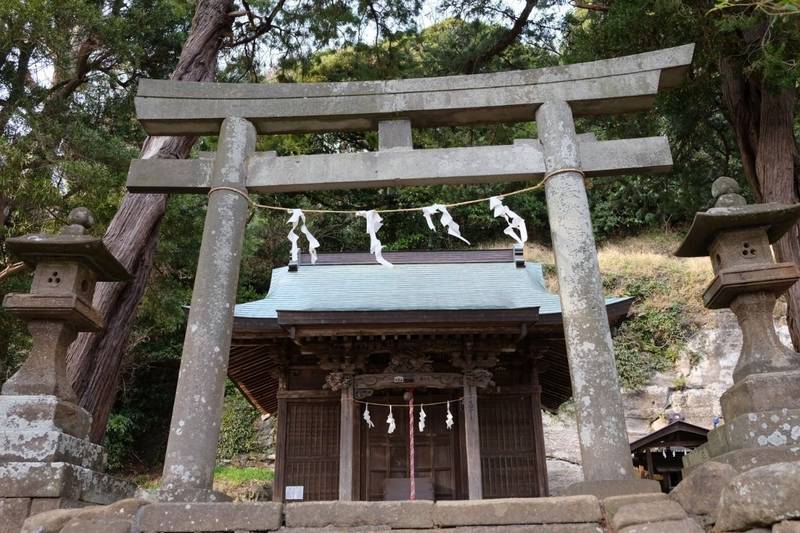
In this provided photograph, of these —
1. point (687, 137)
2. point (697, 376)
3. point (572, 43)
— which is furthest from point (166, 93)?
point (697, 376)

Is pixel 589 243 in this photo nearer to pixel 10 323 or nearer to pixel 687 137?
pixel 687 137

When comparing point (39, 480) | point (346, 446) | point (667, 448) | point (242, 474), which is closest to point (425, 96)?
point (39, 480)

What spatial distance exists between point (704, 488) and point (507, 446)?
588cm

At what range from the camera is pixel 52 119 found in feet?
30.7

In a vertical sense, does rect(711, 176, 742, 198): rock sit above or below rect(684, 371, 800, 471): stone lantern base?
above

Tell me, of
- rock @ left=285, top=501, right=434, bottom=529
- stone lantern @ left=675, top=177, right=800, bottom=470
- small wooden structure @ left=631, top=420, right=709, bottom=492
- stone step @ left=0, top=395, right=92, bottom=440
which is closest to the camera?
rock @ left=285, top=501, right=434, bottom=529

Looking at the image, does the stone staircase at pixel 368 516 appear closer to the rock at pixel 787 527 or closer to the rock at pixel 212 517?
the rock at pixel 212 517

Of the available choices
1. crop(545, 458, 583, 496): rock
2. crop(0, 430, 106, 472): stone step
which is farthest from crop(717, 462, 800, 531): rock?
crop(545, 458, 583, 496): rock

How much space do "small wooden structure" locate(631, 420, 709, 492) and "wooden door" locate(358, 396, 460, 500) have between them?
5260 mm

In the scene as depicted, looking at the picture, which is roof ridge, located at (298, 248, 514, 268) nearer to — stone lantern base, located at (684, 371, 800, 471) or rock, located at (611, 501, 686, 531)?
stone lantern base, located at (684, 371, 800, 471)

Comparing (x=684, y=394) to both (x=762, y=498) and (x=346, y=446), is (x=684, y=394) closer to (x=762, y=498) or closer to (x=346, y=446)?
(x=346, y=446)

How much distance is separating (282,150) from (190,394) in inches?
649

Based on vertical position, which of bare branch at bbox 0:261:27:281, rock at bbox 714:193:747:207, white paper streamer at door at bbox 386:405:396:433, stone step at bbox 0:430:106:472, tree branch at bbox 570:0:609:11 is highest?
tree branch at bbox 570:0:609:11

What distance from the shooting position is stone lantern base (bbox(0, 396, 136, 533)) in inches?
155
